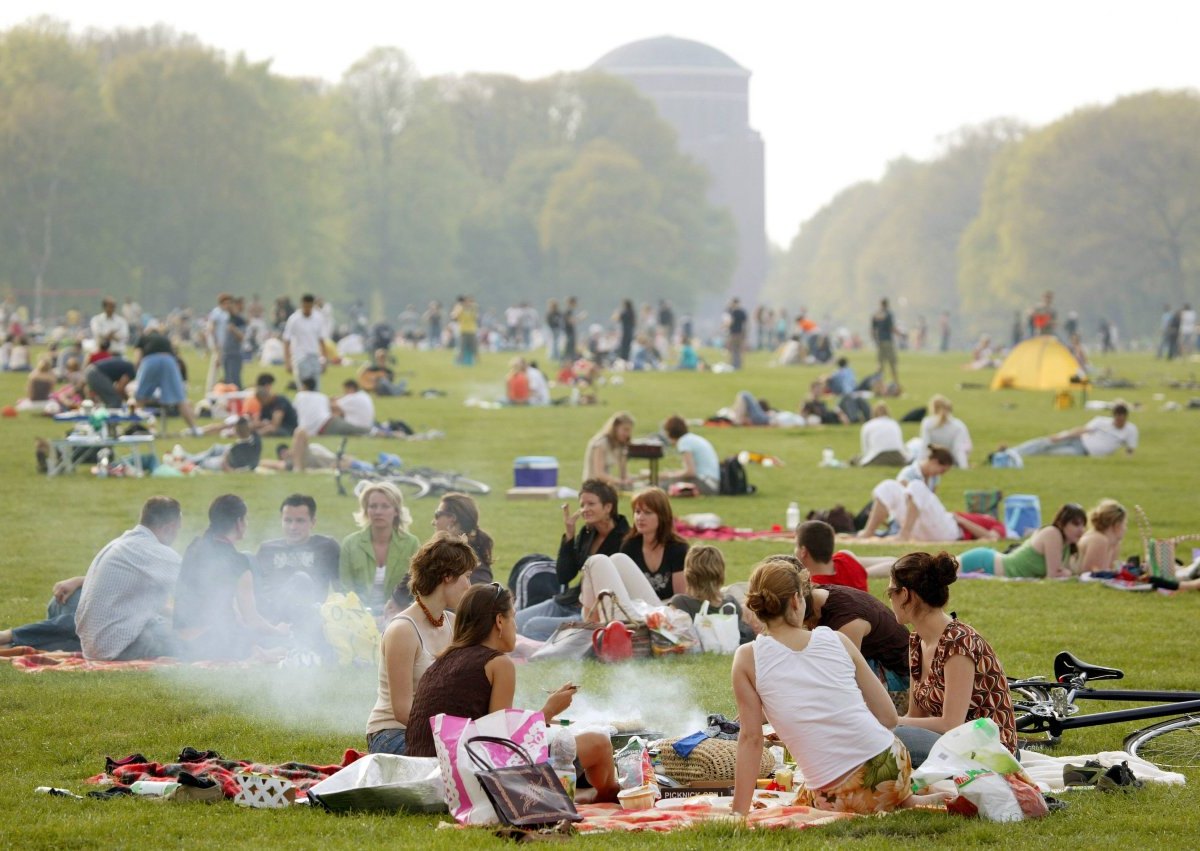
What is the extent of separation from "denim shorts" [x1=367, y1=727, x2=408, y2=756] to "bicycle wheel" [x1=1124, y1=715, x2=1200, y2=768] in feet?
12.3

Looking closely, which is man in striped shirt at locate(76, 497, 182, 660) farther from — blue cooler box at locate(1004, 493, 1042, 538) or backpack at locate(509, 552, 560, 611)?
blue cooler box at locate(1004, 493, 1042, 538)

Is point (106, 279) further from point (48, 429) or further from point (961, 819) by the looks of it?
point (961, 819)

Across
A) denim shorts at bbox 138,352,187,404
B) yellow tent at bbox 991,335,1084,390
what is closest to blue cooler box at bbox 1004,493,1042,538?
denim shorts at bbox 138,352,187,404

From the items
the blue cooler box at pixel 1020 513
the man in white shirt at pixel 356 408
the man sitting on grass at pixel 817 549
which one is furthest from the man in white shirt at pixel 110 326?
the man sitting on grass at pixel 817 549

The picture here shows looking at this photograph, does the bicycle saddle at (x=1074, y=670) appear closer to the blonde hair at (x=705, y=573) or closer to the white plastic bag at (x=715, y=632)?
the white plastic bag at (x=715, y=632)

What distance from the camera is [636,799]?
320 inches

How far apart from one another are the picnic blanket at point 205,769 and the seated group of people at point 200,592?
3113 millimetres

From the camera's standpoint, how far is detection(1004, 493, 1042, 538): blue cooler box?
19062 mm

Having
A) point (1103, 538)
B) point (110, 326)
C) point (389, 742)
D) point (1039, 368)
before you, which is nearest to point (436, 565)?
point (389, 742)

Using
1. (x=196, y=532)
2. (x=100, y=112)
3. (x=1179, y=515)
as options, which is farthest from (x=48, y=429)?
(x=100, y=112)

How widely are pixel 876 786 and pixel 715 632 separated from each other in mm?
4483

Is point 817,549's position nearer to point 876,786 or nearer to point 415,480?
point 876,786

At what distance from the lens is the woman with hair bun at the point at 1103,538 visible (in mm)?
15344

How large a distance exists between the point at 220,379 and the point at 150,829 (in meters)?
30.6
